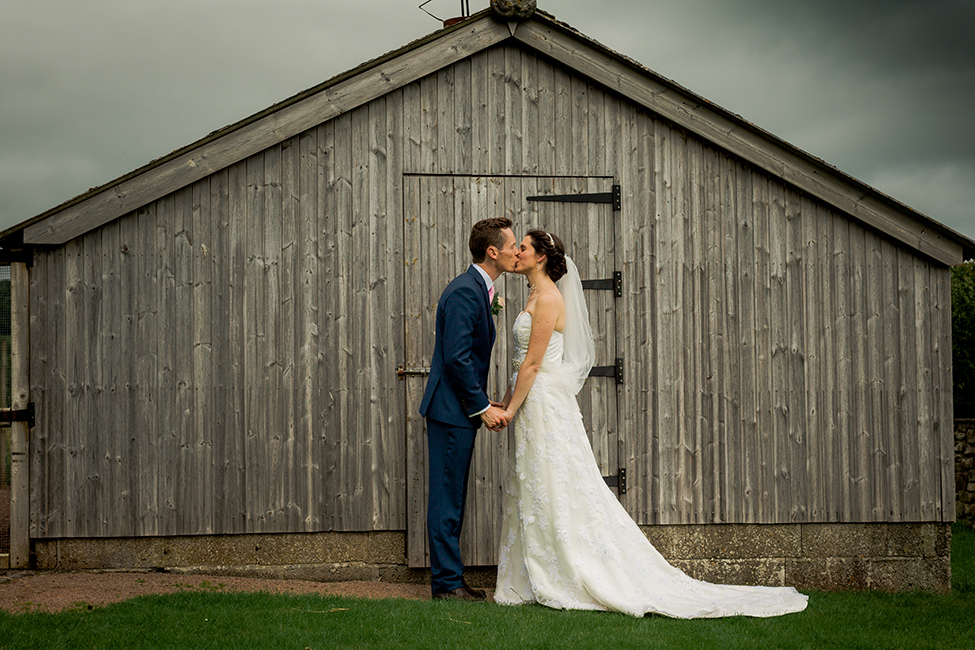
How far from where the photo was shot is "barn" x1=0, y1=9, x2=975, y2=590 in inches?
224

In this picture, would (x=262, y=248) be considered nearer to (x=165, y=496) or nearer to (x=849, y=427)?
(x=165, y=496)

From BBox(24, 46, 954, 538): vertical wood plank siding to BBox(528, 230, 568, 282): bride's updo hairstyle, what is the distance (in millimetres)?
919

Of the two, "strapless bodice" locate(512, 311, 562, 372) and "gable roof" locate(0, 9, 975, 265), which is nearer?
"strapless bodice" locate(512, 311, 562, 372)

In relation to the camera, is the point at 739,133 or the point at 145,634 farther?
the point at 739,133

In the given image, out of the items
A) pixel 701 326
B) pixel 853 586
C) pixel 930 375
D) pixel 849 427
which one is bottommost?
pixel 853 586

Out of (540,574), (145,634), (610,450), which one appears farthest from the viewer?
(610,450)

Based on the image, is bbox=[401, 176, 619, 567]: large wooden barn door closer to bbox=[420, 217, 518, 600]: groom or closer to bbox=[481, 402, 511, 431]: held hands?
bbox=[420, 217, 518, 600]: groom

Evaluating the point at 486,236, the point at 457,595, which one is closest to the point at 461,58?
the point at 486,236

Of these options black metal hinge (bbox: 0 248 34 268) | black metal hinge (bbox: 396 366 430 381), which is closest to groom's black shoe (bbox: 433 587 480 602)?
black metal hinge (bbox: 396 366 430 381)

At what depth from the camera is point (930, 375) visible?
6.26 m

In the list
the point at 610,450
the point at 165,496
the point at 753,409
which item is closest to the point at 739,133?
the point at 753,409

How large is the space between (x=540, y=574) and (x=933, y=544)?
3.46 m

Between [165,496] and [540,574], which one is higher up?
[165,496]

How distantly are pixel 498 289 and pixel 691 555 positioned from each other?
2536mm
